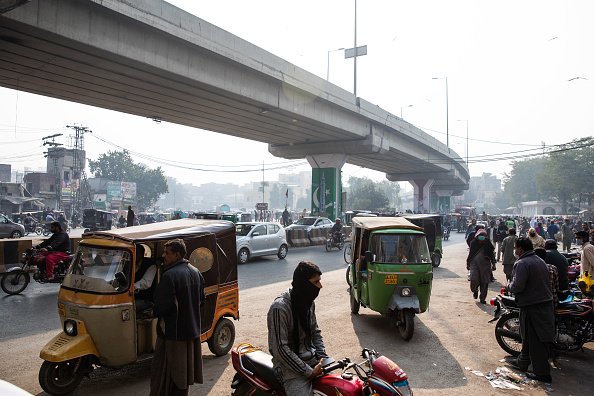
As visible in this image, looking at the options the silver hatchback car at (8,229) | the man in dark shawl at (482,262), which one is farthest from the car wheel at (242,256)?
the silver hatchback car at (8,229)

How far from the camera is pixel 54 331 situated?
731 centimetres

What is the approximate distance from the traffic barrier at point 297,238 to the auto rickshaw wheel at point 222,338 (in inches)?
670

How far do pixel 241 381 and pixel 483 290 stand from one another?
8046mm

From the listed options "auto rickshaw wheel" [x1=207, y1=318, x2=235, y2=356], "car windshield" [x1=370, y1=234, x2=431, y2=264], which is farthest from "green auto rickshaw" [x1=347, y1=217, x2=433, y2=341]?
"auto rickshaw wheel" [x1=207, y1=318, x2=235, y2=356]

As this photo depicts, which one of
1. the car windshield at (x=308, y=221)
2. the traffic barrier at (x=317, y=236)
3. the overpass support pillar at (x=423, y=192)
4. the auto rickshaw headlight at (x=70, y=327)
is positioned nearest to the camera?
the auto rickshaw headlight at (x=70, y=327)

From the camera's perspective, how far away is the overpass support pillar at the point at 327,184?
34.0m

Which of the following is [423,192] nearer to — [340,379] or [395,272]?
[395,272]

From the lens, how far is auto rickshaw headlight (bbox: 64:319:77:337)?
466 centimetres

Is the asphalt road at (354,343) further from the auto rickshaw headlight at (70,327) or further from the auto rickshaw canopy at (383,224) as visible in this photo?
the auto rickshaw canopy at (383,224)

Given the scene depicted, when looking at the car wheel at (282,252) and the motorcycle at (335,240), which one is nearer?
the car wheel at (282,252)

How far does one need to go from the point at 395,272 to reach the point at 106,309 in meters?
4.65

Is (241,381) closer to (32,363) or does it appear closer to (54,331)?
(32,363)

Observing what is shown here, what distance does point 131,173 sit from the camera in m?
80.0

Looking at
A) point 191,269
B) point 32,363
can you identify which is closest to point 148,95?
point 32,363
